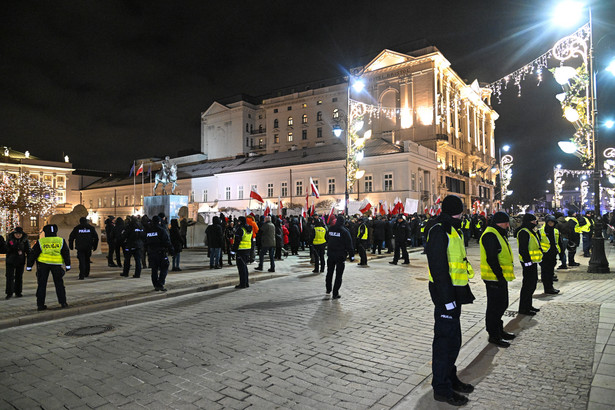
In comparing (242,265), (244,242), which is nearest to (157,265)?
(242,265)

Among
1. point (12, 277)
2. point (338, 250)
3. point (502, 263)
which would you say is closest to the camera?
point (502, 263)

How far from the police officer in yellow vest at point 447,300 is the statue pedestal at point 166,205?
25.8 m

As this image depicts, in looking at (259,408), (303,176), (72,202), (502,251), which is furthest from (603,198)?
(72,202)

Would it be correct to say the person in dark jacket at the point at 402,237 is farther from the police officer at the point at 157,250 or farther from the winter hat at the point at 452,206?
the winter hat at the point at 452,206

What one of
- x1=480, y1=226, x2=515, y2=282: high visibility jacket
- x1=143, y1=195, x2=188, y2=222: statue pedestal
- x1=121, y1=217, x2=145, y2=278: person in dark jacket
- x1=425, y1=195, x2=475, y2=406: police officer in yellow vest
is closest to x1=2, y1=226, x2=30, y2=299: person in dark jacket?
x1=121, y1=217, x2=145, y2=278: person in dark jacket

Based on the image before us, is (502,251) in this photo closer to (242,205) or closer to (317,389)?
(317,389)

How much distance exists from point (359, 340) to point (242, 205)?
48569 millimetres

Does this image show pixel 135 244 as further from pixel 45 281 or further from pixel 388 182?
pixel 388 182

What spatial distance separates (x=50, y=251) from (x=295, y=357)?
19.8ft

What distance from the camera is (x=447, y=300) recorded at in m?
3.94

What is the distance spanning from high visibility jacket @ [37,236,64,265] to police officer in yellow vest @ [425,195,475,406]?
764cm

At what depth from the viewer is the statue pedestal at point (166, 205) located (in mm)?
27928

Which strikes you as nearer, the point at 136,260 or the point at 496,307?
the point at 496,307

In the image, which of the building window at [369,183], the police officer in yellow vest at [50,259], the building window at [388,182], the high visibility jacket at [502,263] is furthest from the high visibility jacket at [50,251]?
the building window at [369,183]
